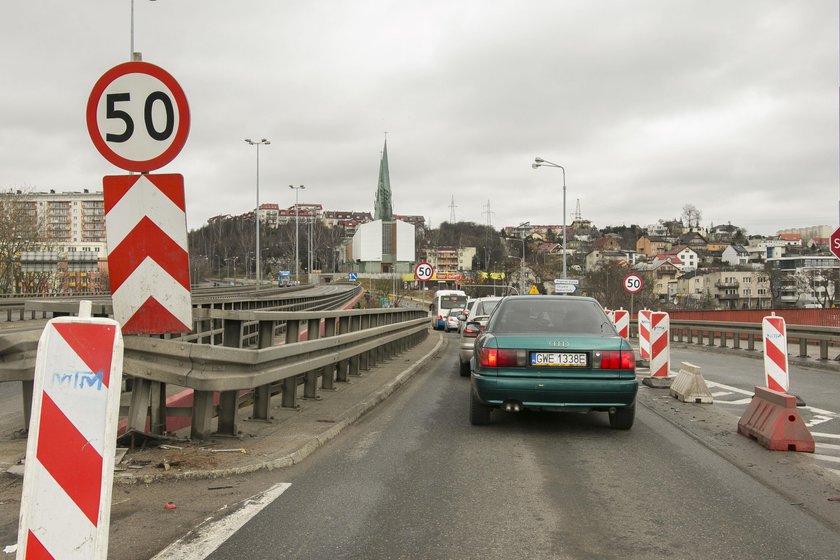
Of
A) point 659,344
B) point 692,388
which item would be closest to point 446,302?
point 659,344

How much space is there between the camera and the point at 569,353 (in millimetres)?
7152

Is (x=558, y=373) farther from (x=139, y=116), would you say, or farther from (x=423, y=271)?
(x=423, y=271)

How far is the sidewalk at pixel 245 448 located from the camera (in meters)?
5.12

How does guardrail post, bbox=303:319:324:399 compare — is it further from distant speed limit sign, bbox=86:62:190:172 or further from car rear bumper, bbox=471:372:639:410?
distant speed limit sign, bbox=86:62:190:172

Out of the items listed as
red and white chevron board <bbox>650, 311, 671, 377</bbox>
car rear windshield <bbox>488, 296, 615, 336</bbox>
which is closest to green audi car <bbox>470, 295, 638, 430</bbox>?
car rear windshield <bbox>488, 296, 615, 336</bbox>

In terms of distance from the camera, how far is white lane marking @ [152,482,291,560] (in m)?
3.64

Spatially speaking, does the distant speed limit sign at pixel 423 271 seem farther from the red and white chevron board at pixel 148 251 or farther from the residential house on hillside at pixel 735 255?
the residential house on hillside at pixel 735 255

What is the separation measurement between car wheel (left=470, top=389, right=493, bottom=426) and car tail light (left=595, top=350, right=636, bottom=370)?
131cm

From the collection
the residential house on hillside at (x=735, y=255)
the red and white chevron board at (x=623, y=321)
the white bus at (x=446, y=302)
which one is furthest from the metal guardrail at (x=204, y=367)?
the residential house on hillside at (x=735, y=255)

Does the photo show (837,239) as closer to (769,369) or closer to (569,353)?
(769,369)

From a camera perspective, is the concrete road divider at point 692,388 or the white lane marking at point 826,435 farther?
the concrete road divider at point 692,388

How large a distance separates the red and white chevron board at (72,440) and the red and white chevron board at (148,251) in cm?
236

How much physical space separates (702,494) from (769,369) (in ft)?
13.9

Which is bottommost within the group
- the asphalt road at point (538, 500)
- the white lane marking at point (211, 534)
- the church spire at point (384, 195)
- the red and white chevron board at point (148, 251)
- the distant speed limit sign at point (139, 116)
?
the asphalt road at point (538, 500)
